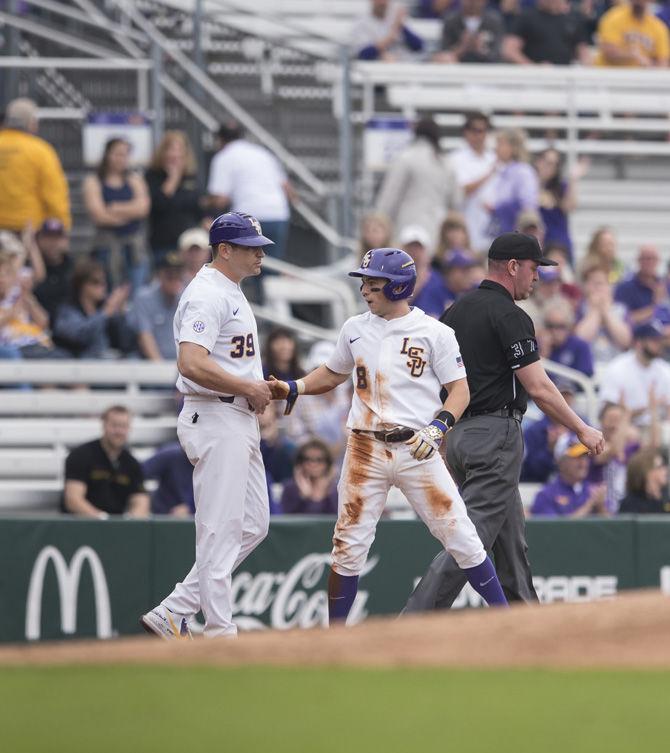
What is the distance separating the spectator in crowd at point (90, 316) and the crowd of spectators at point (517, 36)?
→ 5.75m

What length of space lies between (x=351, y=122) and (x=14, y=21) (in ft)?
11.4

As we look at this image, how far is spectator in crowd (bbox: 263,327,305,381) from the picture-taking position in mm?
13570

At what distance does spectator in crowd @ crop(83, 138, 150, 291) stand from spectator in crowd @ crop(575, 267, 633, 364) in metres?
3.83

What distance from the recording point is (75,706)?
6.67 metres

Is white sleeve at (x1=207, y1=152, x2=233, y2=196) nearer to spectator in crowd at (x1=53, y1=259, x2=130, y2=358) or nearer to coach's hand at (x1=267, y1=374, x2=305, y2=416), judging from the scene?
spectator in crowd at (x1=53, y1=259, x2=130, y2=358)

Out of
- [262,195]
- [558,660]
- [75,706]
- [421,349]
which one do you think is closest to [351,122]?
[262,195]

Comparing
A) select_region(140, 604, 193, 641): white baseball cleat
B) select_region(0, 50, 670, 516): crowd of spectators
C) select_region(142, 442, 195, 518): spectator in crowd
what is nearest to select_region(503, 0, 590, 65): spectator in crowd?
select_region(0, 50, 670, 516): crowd of spectators

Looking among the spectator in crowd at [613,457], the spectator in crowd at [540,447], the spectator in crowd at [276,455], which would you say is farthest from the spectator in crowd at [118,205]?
the spectator in crowd at [613,457]

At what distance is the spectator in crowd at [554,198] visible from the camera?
56.1ft

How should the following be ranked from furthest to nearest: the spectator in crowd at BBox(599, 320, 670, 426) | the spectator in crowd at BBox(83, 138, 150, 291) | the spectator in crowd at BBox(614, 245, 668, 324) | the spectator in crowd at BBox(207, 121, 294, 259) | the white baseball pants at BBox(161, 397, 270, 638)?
the spectator in crowd at BBox(614, 245, 668, 324) < the spectator in crowd at BBox(207, 121, 294, 259) < the spectator in crowd at BBox(83, 138, 150, 291) < the spectator in crowd at BBox(599, 320, 670, 426) < the white baseball pants at BBox(161, 397, 270, 638)

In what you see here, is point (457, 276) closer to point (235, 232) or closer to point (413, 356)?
point (413, 356)

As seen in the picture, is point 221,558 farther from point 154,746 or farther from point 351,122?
point 351,122

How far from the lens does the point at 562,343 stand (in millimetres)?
15000

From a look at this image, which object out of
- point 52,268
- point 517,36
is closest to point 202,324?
point 52,268
